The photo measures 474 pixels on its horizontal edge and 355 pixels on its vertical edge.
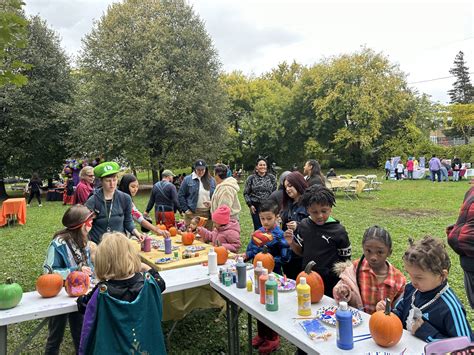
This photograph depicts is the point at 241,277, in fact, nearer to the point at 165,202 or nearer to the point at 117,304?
the point at 117,304

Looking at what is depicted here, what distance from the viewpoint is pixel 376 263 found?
241cm

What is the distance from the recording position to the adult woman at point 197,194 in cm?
634

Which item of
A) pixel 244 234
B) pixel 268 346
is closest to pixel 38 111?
pixel 244 234

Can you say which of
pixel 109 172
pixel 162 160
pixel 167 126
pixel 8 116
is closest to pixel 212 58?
pixel 167 126

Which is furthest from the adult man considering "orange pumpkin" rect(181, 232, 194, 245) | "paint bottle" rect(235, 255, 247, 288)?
"paint bottle" rect(235, 255, 247, 288)

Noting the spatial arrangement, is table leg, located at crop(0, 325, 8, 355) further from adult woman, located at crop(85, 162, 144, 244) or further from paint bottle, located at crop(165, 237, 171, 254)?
paint bottle, located at crop(165, 237, 171, 254)

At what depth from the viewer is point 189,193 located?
6406 mm

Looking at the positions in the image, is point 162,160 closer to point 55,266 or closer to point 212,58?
point 212,58

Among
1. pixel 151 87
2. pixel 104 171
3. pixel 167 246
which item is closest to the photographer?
pixel 104 171

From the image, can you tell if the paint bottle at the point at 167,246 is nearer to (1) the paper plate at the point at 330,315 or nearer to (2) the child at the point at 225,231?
(2) the child at the point at 225,231

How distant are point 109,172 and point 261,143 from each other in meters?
28.2

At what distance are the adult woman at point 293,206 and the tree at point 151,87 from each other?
14810mm

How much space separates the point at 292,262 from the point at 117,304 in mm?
1900

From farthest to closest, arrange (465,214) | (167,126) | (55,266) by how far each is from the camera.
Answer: (167,126)
(55,266)
(465,214)
